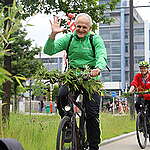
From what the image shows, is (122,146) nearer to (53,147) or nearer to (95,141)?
(53,147)

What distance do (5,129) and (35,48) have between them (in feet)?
76.6

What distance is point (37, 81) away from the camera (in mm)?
4445

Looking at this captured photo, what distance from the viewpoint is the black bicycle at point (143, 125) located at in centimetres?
798

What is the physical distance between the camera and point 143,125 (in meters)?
8.17

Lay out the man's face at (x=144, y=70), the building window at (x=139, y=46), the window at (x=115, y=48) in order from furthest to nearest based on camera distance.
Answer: the window at (x=115, y=48) < the building window at (x=139, y=46) < the man's face at (x=144, y=70)

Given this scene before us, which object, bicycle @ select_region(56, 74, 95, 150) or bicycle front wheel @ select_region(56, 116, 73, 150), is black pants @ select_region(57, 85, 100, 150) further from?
bicycle front wheel @ select_region(56, 116, 73, 150)

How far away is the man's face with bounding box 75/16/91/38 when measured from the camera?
187 inches

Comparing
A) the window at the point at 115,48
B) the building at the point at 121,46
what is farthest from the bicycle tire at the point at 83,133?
the window at the point at 115,48

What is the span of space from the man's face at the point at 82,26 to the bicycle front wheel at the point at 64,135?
106 cm

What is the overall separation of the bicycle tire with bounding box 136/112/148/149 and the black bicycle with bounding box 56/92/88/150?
3.27 meters

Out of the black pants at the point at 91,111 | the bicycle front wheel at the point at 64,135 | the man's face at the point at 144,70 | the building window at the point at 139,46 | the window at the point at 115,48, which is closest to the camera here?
the bicycle front wheel at the point at 64,135

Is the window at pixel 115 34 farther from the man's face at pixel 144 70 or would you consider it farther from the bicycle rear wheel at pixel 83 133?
the bicycle rear wheel at pixel 83 133

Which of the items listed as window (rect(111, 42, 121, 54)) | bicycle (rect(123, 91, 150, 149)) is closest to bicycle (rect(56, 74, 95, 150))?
bicycle (rect(123, 91, 150, 149))

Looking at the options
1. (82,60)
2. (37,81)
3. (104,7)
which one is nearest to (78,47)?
(82,60)
